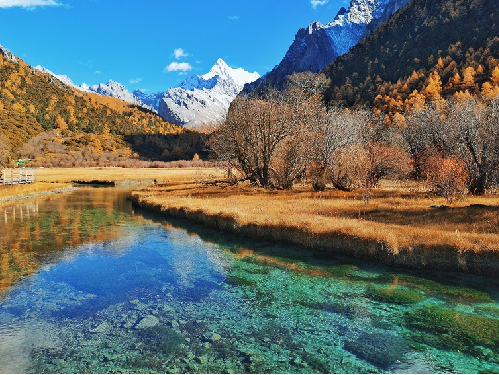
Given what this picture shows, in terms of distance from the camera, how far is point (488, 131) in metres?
33.9

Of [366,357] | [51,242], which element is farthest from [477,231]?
[51,242]

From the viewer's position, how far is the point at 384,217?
25406 millimetres

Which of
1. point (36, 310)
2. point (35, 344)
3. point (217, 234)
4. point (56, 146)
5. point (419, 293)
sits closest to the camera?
point (35, 344)

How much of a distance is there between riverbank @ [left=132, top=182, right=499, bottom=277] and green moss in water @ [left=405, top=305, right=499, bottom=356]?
5015mm

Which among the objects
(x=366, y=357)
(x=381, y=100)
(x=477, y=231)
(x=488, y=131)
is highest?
(x=381, y=100)

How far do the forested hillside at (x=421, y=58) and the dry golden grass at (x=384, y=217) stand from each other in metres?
78.4

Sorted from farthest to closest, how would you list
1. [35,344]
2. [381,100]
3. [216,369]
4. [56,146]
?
[56,146], [381,100], [35,344], [216,369]

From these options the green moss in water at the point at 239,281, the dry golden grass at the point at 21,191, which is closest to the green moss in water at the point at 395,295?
the green moss in water at the point at 239,281

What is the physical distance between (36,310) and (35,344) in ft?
10.1

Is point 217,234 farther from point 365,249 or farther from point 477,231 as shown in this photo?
point 477,231

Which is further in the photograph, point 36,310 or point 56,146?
point 56,146

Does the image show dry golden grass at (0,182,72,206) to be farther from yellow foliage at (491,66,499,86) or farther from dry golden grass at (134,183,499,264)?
yellow foliage at (491,66,499,86)

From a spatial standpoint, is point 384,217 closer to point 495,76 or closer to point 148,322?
point 148,322

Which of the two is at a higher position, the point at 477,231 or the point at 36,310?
the point at 477,231
